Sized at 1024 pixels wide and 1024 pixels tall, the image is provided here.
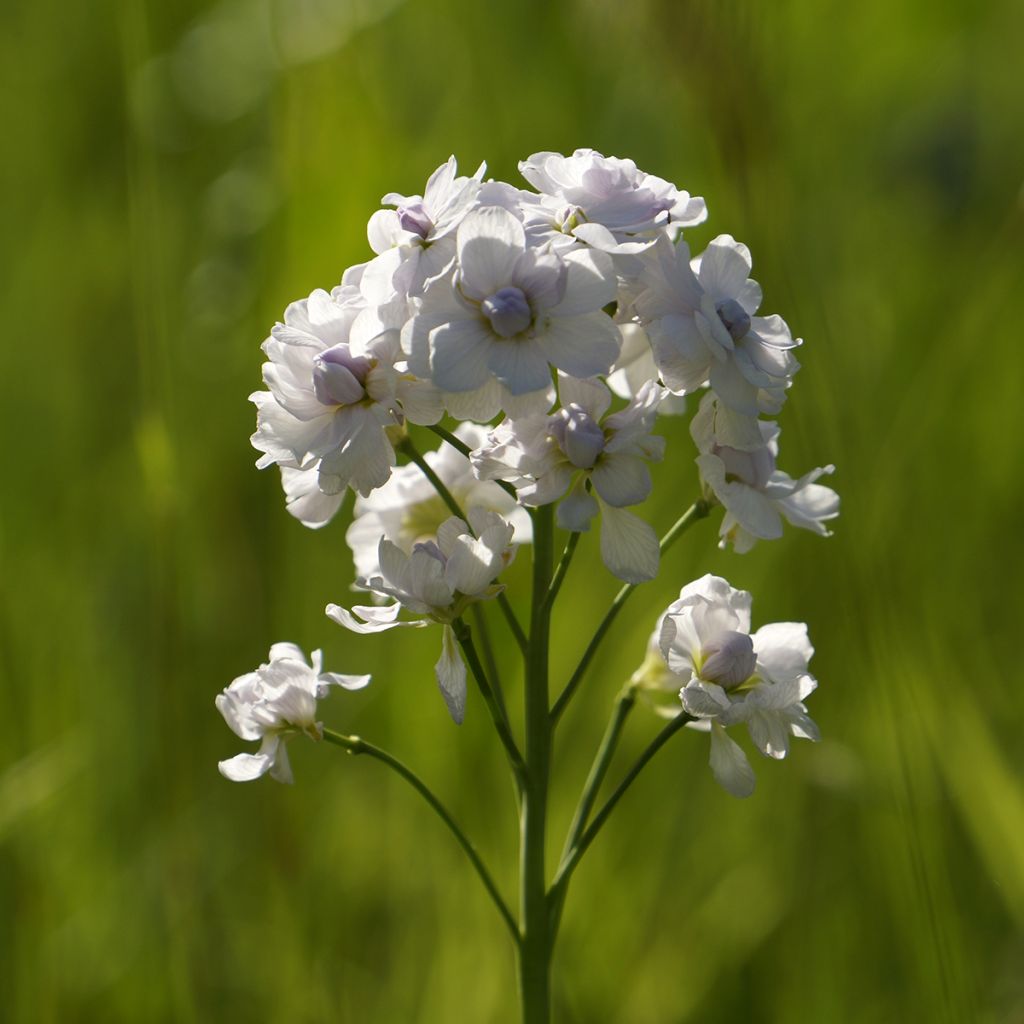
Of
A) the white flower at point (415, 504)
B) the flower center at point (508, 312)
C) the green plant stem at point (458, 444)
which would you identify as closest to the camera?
the flower center at point (508, 312)

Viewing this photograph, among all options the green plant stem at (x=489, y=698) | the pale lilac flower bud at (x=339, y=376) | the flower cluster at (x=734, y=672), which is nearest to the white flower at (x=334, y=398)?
the pale lilac flower bud at (x=339, y=376)

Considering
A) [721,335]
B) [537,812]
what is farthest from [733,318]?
[537,812]

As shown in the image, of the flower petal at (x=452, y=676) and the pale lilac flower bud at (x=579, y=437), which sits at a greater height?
the pale lilac flower bud at (x=579, y=437)

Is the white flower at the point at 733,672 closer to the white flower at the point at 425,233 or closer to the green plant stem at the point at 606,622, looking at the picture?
the green plant stem at the point at 606,622

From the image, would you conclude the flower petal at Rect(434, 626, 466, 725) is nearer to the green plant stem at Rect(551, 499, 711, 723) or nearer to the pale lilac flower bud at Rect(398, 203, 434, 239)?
the green plant stem at Rect(551, 499, 711, 723)

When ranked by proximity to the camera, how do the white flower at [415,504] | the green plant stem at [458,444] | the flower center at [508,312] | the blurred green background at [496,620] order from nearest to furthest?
the flower center at [508,312]
the green plant stem at [458,444]
the white flower at [415,504]
the blurred green background at [496,620]

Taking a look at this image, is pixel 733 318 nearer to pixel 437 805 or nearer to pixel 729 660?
pixel 729 660

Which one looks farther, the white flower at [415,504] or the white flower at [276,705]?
the white flower at [415,504]
